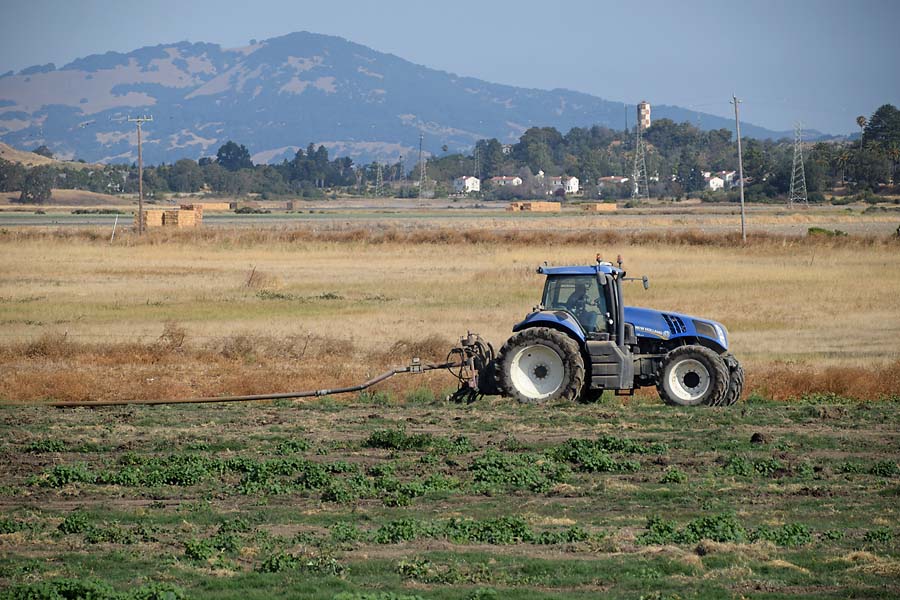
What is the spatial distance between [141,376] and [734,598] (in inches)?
622

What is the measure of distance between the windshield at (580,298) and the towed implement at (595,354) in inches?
0.6

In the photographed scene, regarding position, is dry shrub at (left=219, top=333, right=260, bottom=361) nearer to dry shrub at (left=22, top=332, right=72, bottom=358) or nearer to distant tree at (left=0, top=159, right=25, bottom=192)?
dry shrub at (left=22, top=332, right=72, bottom=358)

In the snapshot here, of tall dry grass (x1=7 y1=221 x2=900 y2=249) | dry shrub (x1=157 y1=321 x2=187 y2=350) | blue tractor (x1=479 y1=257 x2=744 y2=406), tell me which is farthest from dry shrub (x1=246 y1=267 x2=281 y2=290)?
blue tractor (x1=479 y1=257 x2=744 y2=406)

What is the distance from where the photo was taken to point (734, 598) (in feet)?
30.2

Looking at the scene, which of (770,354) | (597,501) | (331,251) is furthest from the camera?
(331,251)

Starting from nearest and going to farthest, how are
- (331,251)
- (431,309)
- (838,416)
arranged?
(838,416) → (431,309) → (331,251)

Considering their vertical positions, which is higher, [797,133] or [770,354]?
[797,133]

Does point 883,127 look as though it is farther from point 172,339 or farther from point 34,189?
point 172,339

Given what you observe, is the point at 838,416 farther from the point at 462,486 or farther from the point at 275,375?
the point at 275,375

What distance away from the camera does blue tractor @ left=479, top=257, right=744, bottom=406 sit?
58.9ft

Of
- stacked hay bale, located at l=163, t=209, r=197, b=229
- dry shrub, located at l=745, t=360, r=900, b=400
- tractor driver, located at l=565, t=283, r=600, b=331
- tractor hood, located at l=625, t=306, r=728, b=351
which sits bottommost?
dry shrub, located at l=745, t=360, r=900, b=400

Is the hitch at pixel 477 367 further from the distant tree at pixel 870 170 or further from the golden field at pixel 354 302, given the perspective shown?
the distant tree at pixel 870 170

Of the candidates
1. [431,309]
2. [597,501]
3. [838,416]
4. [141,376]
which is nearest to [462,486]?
[597,501]

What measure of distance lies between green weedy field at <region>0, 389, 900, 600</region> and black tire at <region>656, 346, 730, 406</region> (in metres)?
0.33
